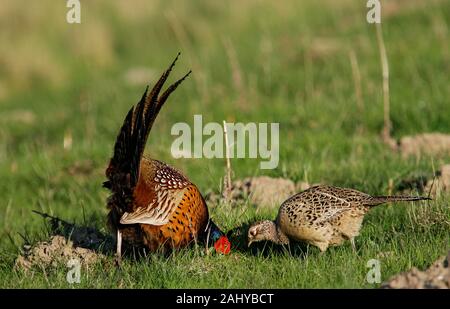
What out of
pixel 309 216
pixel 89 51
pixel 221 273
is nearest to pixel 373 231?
pixel 309 216

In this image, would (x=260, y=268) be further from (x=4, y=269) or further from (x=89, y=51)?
(x=89, y=51)

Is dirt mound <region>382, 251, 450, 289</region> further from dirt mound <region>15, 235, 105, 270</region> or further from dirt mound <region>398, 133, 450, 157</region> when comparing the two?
dirt mound <region>398, 133, 450, 157</region>

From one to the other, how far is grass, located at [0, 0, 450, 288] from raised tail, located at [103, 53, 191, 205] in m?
0.53

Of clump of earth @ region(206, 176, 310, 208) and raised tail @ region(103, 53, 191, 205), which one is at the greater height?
raised tail @ region(103, 53, 191, 205)

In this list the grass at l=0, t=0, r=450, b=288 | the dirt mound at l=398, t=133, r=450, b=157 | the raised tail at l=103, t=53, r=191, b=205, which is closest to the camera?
the raised tail at l=103, t=53, r=191, b=205

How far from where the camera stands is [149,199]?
5664 mm

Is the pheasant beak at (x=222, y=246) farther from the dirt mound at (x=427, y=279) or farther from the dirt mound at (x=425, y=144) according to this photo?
the dirt mound at (x=425, y=144)

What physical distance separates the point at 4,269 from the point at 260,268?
1904 millimetres

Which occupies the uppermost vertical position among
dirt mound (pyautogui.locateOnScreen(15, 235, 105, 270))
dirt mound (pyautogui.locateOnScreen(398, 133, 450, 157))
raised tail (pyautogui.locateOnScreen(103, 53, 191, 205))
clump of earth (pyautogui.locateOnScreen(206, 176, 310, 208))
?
raised tail (pyautogui.locateOnScreen(103, 53, 191, 205))

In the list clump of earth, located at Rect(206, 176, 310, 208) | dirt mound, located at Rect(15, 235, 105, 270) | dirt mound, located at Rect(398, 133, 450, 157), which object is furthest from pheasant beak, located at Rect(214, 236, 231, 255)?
dirt mound, located at Rect(398, 133, 450, 157)

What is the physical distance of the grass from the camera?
5625 millimetres

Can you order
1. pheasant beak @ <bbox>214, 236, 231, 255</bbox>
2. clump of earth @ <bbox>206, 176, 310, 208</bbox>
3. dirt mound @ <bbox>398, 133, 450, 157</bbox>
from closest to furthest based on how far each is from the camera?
pheasant beak @ <bbox>214, 236, 231, 255</bbox>
clump of earth @ <bbox>206, 176, 310, 208</bbox>
dirt mound @ <bbox>398, 133, 450, 157</bbox>

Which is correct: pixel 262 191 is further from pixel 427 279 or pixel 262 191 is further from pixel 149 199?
pixel 427 279

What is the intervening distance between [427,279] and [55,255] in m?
2.62
